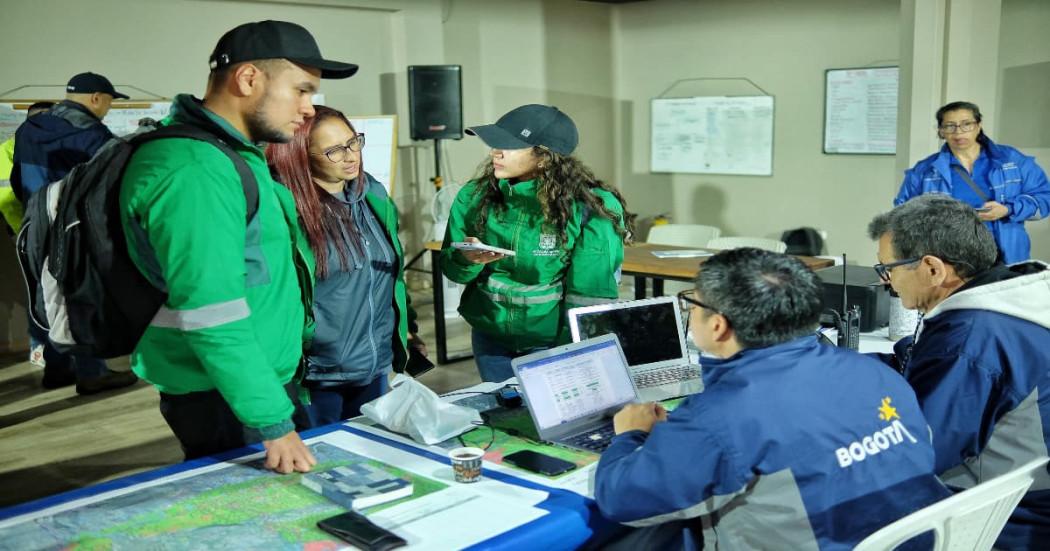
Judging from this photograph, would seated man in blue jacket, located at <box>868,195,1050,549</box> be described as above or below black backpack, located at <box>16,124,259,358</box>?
below

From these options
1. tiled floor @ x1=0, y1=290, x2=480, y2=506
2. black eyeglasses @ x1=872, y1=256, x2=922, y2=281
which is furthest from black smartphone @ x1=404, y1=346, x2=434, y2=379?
tiled floor @ x1=0, y1=290, x2=480, y2=506

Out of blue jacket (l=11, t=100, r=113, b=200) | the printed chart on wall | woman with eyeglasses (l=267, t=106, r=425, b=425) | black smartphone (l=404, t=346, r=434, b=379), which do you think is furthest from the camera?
the printed chart on wall

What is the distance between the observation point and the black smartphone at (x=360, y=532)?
5.64 ft

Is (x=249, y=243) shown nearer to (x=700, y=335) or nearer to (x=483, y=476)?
(x=483, y=476)

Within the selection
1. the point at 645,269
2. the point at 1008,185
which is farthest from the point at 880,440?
the point at 1008,185

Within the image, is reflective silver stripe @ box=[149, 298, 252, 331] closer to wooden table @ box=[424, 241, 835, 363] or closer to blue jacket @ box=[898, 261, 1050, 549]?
blue jacket @ box=[898, 261, 1050, 549]

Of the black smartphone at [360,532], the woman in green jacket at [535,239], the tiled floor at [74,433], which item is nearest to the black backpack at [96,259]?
the black smartphone at [360,532]

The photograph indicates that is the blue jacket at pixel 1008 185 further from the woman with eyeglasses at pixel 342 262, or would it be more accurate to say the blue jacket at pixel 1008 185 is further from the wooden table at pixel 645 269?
the woman with eyeglasses at pixel 342 262

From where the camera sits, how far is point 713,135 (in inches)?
339

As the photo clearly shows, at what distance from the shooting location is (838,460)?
1.67m

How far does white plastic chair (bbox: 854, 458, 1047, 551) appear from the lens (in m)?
1.54

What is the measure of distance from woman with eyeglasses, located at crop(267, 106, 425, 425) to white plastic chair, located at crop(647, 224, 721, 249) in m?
3.51

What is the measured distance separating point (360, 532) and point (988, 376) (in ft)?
4.31

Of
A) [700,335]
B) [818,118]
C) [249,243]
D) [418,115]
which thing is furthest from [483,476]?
[818,118]
